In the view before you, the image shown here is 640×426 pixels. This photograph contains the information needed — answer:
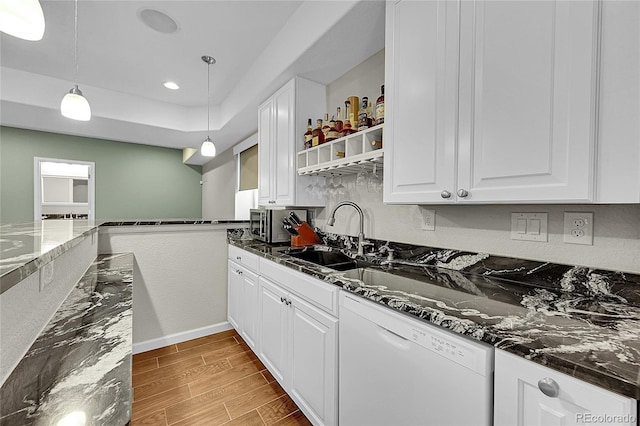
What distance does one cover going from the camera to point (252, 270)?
2.17 meters

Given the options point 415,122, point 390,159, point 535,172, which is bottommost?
point 535,172

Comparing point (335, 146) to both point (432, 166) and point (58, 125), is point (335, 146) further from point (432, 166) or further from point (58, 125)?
point (58, 125)

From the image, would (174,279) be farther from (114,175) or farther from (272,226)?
(114,175)

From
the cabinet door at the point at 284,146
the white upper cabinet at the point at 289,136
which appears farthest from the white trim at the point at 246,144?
the cabinet door at the point at 284,146

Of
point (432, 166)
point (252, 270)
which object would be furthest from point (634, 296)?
point (252, 270)

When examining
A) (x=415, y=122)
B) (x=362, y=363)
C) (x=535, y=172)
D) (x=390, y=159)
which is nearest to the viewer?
(x=535, y=172)

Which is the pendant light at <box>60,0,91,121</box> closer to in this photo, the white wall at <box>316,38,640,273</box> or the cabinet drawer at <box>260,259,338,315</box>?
the cabinet drawer at <box>260,259,338,315</box>

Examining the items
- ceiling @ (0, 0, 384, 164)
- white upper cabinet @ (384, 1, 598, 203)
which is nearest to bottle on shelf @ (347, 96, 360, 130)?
ceiling @ (0, 0, 384, 164)

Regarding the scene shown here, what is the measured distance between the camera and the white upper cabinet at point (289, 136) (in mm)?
2201

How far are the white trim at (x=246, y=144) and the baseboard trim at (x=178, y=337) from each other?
2.26 m

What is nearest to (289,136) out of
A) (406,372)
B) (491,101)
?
(491,101)

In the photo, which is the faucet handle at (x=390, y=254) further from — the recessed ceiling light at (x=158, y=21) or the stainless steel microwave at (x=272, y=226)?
the recessed ceiling light at (x=158, y=21)

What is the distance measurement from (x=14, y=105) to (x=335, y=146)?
3587 mm

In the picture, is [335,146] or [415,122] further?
[335,146]
